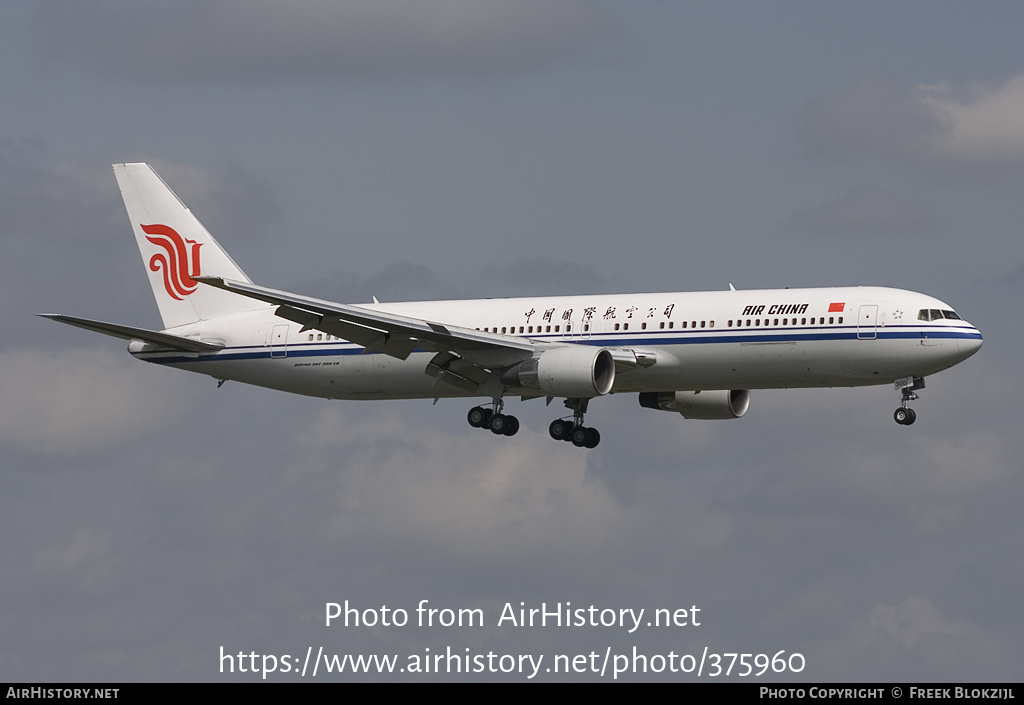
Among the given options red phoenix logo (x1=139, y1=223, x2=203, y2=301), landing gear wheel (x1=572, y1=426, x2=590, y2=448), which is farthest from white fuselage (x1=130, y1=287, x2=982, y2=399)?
red phoenix logo (x1=139, y1=223, x2=203, y2=301)

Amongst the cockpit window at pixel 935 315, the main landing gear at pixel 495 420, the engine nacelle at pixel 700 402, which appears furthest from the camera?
the engine nacelle at pixel 700 402

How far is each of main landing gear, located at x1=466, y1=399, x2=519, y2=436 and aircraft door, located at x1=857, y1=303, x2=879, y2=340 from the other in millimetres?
14586

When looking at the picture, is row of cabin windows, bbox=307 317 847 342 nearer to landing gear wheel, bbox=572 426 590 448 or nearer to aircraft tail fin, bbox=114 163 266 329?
landing gear wheel, bbox=572 426 590 448

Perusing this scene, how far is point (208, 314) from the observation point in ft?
247

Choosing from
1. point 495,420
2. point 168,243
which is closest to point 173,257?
point 168,243

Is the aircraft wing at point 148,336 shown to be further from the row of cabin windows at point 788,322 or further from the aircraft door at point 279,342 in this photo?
the row of cabin windows at point 788,322

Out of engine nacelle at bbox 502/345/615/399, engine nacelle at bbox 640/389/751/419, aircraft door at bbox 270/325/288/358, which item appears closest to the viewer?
engine nacelle at bbox 502/345/615/399

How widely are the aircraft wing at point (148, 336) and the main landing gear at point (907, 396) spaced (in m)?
27.7

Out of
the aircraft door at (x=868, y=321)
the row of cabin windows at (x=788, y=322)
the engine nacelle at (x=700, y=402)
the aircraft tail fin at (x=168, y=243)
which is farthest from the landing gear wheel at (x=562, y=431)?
the aircraft tail fin at (x=168, y=243)

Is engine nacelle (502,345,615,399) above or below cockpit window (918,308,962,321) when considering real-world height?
below

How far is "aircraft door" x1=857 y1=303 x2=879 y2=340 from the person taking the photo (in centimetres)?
6297

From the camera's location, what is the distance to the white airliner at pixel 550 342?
6331 centimetres

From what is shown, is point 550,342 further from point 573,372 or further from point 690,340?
point 690,340
